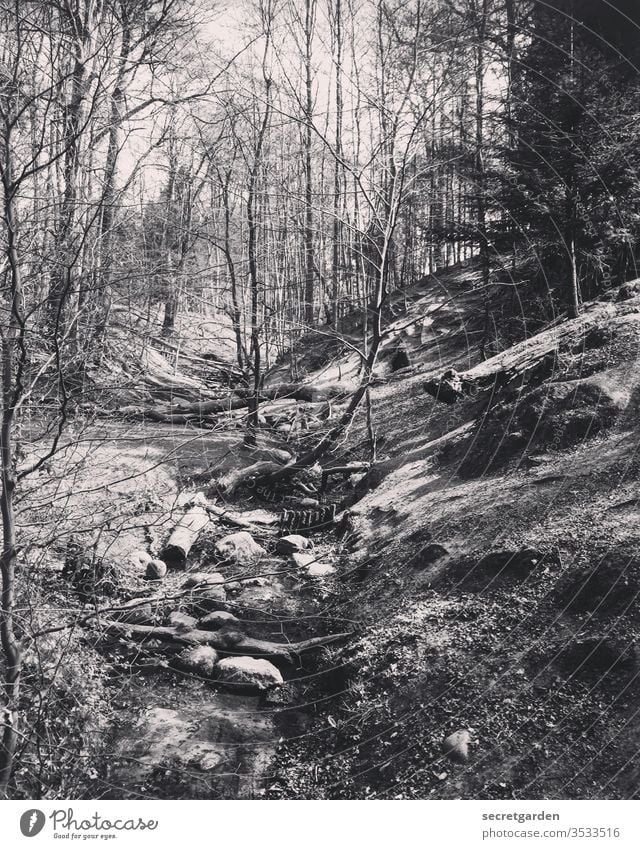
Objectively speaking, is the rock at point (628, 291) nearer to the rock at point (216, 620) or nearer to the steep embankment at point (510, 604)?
the steep embankment at point (510, 604)

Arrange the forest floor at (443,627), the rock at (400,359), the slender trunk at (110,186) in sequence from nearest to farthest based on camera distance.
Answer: the slender trunk at (110,186) < the forest floor at (443,627) < the rock at (400,359)

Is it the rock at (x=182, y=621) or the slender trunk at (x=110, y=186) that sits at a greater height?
the slender trunk at (x=110, y=186)

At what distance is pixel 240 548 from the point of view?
7473mm

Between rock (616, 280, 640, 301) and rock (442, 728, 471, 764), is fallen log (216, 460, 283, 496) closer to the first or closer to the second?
rock (616, 280, 640, 301)

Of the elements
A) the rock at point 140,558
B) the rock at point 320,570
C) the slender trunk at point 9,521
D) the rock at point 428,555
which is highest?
the slender trunk at point 9,521

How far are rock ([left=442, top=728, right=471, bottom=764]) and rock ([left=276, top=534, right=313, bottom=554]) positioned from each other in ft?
13.7

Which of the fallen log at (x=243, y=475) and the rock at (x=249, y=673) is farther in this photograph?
the fallen log at (x=243, y=475)

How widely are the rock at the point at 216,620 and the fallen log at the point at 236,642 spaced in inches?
5.5

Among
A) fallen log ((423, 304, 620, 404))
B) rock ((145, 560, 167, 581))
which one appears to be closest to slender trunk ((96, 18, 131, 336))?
rock ((145, 560, 167, 581))

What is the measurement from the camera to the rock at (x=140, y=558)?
282 inches

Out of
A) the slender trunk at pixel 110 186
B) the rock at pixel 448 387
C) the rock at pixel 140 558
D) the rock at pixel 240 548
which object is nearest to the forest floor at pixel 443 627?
the rock at pixel 140 558

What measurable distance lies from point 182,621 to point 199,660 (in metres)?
0.74

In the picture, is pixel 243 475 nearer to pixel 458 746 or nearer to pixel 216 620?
pixel 216 620

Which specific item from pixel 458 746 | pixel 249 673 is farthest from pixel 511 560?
A: pixel 249 673
